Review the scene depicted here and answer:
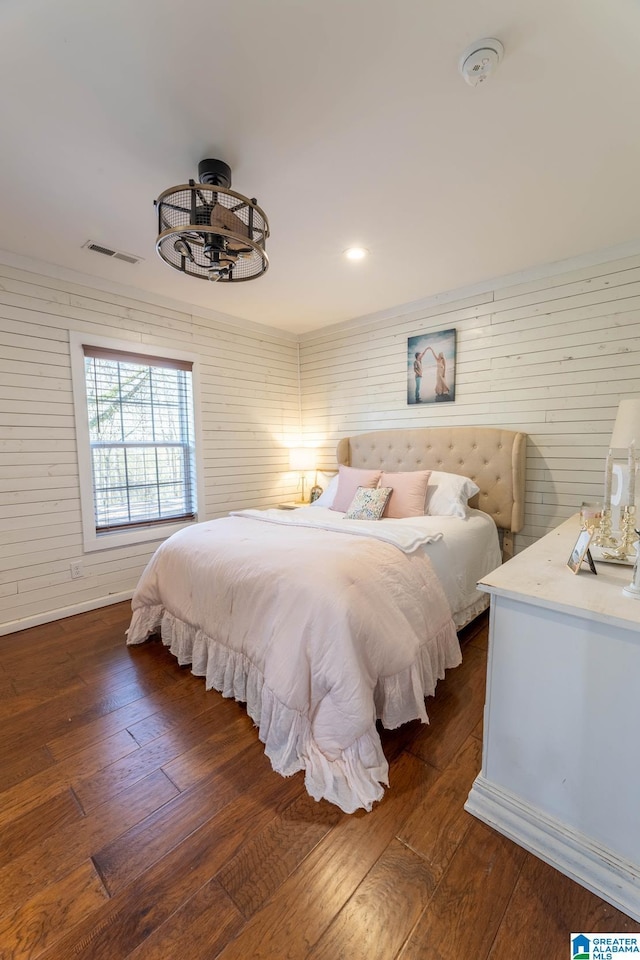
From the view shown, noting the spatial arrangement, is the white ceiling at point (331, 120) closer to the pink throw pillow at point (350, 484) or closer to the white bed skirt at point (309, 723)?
the pink throw pillow at point (350, 484)

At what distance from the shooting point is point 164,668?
2.21 m

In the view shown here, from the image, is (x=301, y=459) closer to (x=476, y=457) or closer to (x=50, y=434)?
(x=476, y=457)

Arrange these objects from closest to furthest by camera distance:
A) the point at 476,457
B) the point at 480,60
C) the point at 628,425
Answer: the point at 480,60, the point at 628,425, the point at 476,457

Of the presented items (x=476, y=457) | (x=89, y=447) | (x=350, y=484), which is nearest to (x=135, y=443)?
(x=89, y=447)

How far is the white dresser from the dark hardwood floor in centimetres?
8

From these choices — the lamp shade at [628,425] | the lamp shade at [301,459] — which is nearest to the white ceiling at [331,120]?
the lamp shade at [628,425]

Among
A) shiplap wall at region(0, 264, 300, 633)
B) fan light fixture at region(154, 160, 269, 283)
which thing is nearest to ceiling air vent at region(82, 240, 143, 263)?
shiplap wall at region(0, 264, 300, 633)

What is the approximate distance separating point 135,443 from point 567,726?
330 centimetres

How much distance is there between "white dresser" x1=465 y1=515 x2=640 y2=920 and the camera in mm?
1022

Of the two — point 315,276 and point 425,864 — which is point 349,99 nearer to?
point 315,276

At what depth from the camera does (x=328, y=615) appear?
4.75 feet

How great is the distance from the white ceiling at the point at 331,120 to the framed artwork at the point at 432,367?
0.85 metres

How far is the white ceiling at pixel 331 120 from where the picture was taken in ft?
3.91

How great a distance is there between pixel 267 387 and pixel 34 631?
9.74 ft
